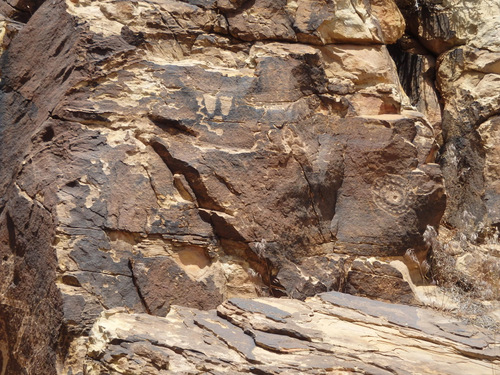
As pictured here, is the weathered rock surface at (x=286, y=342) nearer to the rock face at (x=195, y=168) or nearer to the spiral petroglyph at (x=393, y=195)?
the rock face at (x=195, y=168)

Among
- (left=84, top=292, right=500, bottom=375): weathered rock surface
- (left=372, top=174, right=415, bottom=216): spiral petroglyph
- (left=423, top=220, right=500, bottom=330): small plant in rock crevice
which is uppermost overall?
(left=372, top=174, right=415, bottom=216): spiral petroglyph

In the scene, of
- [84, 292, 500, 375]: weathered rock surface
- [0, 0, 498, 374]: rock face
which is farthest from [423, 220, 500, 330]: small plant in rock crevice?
[84, 292, 500, 375]: weathered rock surface

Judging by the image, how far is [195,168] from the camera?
384cm

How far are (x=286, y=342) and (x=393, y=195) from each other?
1.60 m

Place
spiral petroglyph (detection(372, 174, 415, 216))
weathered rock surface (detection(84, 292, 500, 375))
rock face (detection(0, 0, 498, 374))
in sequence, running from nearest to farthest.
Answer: weathered rock surface (detection(84, 292, 500, 375)) < rock face (detection(0, 0, 498, 374)) < spiral petroglyph (detection(372, 174, 415, 216))

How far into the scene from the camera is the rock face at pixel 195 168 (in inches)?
140

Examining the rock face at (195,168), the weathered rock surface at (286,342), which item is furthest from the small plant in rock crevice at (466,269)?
Answer: the weathered rock surface at (286,342)

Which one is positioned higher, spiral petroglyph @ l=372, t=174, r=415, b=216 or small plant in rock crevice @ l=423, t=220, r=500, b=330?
spiral petroglyph @ l=372, t=174, r=415, b=216

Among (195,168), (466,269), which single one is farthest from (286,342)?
(466,269)

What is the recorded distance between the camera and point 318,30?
4508 millimetres

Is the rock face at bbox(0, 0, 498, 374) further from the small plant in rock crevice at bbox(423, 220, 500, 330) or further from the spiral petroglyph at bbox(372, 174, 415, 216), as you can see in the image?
the small plant in rock crevice at bbox(423, 220, 500, 330)

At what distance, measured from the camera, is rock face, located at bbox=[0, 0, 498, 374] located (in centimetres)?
355

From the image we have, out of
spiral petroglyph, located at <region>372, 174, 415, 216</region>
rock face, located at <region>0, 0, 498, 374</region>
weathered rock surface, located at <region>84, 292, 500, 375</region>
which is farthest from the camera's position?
spiral petroglyph, located at <region>372, 174, 415, 216</region>

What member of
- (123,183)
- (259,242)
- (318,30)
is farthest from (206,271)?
(318,30)
